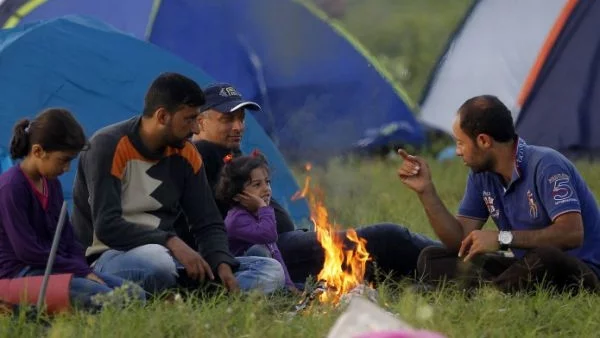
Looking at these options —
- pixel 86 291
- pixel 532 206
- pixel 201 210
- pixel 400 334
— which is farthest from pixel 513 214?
pixel 400 334

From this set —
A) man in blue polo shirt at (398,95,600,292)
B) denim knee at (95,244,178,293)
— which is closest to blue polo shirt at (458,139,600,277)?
man in blue polo shirt at (398,95,600,292)

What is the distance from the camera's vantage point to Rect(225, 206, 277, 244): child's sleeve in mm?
5727

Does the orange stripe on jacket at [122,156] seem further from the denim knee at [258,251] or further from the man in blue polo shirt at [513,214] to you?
the man in blue polo shirt at [513,214]

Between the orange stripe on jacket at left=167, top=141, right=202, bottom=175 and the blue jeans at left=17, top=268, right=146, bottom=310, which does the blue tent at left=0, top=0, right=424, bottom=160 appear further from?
the blue jeans at left=17, top=268, right=146, bottom=310

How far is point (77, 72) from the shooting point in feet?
22.3

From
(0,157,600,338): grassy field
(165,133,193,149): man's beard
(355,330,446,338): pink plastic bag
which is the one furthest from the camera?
(165,133,193,149): man's beard

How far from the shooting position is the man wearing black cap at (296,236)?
6043 mm

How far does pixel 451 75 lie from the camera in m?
10.4

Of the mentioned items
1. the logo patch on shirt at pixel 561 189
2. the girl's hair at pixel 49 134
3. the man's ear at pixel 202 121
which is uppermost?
the girl's hair at pixel 49 134

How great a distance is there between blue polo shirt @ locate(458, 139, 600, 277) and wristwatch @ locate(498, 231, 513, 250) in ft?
0.31

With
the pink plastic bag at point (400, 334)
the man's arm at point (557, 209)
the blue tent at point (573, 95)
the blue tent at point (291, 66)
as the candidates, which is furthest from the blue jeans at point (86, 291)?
the blue tent at point (573, 95)

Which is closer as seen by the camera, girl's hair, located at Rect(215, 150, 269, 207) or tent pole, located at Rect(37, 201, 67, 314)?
tent pole, located at Rect(37, 201, 67, 314)

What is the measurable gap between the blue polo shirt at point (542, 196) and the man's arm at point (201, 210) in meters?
1.09

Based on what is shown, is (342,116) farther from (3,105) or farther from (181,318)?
(181,318)
